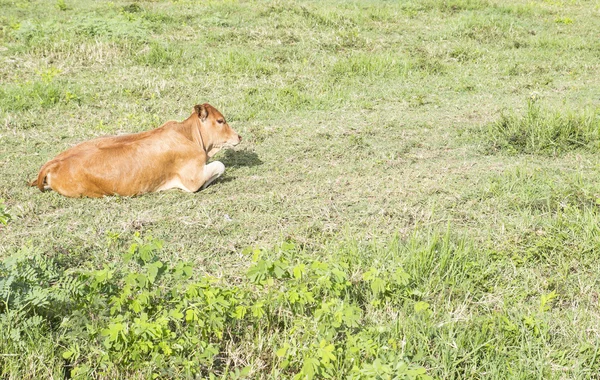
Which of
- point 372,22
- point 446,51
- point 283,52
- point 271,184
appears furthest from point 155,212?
point 372,22

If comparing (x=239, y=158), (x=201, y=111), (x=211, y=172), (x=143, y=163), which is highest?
(x=201, y=111)

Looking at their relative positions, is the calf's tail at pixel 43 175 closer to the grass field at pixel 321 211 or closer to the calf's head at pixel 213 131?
the grass field at pixel 321 211

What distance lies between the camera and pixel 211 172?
6098 millimetres

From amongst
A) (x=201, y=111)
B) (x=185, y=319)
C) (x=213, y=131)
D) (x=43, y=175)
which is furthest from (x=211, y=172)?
(x=185, y=319)

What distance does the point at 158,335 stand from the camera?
3273 mm

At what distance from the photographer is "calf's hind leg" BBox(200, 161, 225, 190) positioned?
19.9ft

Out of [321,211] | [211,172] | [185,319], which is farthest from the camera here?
[211,172]

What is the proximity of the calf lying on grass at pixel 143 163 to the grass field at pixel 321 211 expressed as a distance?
0.16 meters

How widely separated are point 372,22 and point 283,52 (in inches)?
120

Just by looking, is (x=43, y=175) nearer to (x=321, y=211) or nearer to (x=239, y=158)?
(x=239, y=158)

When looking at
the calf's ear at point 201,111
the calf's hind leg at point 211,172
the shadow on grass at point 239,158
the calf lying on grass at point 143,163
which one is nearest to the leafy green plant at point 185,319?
the calf lying on grass at point 143,163

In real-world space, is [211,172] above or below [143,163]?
below

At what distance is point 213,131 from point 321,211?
188 cm

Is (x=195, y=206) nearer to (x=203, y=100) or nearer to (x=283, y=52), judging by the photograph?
(x=203, y=100)
